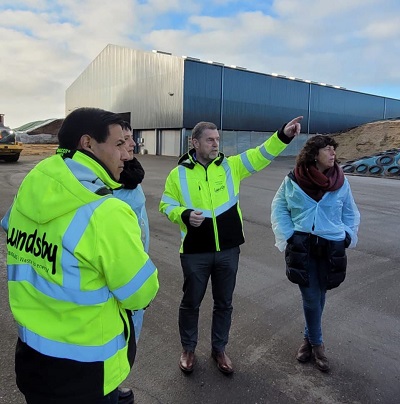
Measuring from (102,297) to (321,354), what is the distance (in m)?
2.28

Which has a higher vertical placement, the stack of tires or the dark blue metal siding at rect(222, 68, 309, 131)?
the dark blue metal siding at rect(222, 68, 309, 131)

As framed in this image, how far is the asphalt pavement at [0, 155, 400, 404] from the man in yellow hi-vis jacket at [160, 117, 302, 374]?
224mm

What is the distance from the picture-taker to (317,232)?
306 cm

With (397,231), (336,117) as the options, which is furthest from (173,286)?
(336,117)

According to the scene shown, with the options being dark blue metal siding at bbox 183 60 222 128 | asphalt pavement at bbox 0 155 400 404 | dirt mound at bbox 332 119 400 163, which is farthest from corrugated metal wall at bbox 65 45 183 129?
asphalt pavement at bbox 0 155 400 404

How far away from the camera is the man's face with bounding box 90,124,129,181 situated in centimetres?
161

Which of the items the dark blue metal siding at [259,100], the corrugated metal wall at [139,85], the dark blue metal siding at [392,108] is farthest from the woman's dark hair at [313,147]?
the dark blue metal siding at [392,108]

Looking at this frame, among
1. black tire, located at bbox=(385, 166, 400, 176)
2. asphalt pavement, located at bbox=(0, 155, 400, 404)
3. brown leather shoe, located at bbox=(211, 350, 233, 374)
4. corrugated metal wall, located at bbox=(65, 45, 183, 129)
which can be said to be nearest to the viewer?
asphalt pavement, located at bbox=(0, 155, 400, 404)

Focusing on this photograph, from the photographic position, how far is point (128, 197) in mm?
2340

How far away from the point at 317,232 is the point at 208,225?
3.00 ft

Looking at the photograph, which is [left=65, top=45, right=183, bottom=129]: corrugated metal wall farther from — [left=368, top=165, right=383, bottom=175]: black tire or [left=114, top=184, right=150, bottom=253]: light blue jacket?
[left=114, top=184, right=150, bottom=253]: light blue jacket

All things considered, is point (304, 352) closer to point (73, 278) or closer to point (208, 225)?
point (208, 225)

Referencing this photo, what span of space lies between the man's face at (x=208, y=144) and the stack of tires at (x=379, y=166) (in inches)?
720

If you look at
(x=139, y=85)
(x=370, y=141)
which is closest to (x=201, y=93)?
(x=139, y=85)
